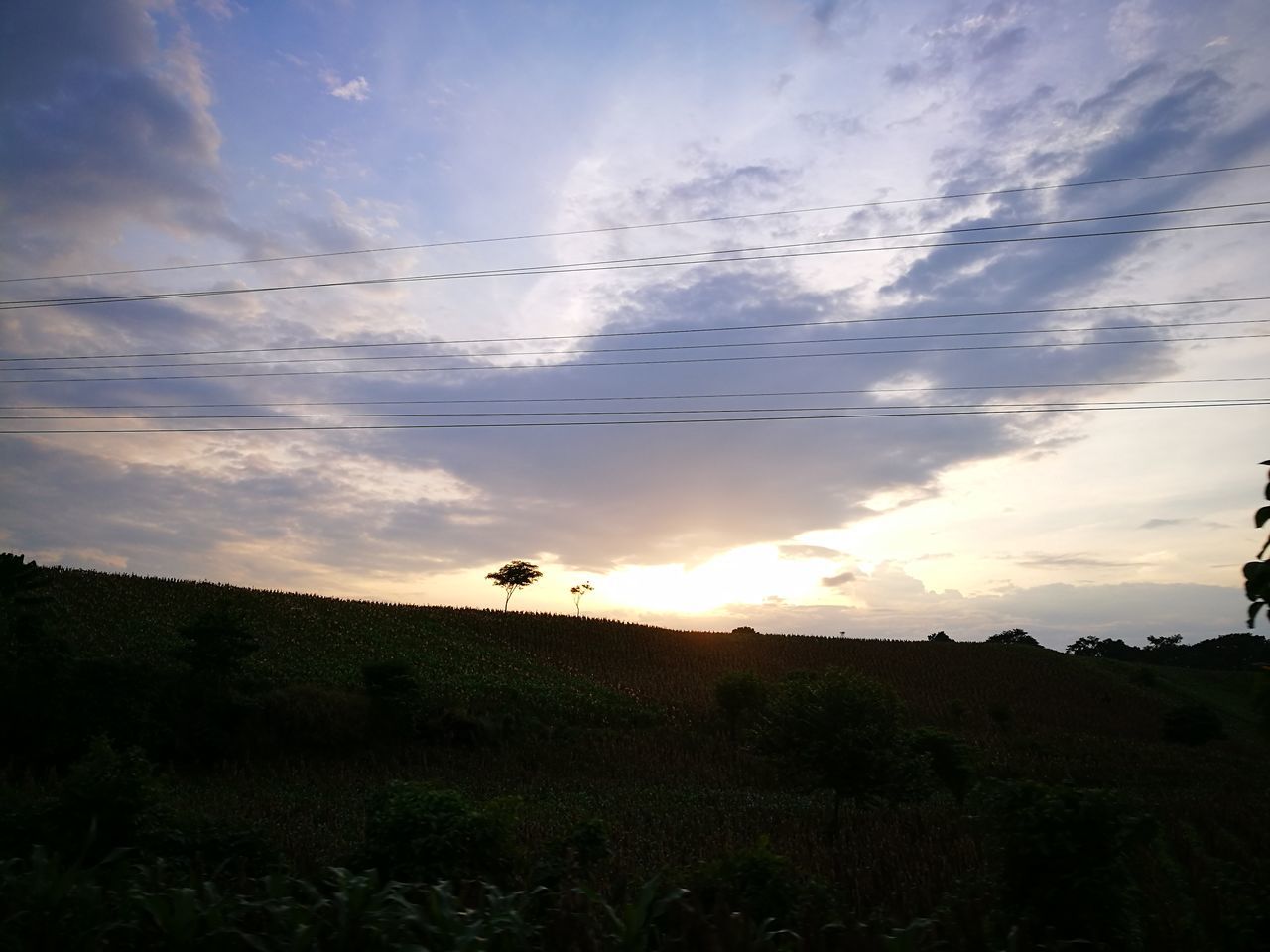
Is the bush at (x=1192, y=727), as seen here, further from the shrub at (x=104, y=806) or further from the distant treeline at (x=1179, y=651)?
the distant treeline at (x=1179, y=651)

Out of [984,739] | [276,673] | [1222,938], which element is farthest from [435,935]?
[984,739]

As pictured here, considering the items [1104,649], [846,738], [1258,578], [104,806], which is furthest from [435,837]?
[1104,649]

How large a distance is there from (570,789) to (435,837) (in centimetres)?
1562

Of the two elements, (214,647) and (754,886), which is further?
(214,647)

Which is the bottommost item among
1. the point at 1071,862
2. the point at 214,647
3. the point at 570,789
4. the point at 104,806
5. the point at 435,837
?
the point at 570,789

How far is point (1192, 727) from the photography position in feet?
134

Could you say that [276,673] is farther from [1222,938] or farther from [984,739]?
[1222,938]

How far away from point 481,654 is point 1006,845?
40661mm

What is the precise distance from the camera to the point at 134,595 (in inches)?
1683

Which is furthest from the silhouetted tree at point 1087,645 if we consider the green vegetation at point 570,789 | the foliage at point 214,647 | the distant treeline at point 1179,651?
the foliage at point 214,647

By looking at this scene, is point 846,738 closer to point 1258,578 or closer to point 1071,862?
point 1071,862

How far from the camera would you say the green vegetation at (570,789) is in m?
4.86

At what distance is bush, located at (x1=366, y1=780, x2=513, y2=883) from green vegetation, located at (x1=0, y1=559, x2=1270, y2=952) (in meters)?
0.04

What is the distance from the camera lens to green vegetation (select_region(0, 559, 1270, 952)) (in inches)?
191
